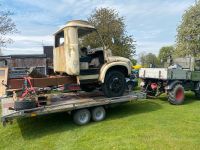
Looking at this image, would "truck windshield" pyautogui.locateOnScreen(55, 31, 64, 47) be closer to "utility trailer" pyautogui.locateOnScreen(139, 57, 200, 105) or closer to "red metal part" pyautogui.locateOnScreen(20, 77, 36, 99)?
"red metal part" pyautogui.locateOnScreen(20, 77, 36, 99)

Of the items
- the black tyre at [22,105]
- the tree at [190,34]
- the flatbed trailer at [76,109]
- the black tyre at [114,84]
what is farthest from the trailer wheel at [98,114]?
the tree at [190,34]

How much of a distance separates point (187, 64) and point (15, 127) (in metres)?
8.97

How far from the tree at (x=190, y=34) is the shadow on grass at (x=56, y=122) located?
825 inches

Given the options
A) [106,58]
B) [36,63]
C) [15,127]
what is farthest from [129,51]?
[15,127]

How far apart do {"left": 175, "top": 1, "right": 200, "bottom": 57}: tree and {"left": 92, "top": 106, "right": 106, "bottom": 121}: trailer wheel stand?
23695 millimetres

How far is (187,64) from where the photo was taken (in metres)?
13.0

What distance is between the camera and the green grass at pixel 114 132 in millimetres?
6203

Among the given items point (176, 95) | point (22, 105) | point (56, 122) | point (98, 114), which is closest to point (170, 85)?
point (176, 95)

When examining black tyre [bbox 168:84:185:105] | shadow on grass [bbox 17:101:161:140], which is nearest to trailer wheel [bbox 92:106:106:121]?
shadow on grass [bbox 17:101:161:140]

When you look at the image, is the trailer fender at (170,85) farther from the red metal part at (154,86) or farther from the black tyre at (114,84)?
the black tyre at (114,84)

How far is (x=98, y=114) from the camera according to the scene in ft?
27.3

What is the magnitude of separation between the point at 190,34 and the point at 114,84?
23.7 metres

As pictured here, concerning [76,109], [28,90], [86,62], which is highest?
[86,62]

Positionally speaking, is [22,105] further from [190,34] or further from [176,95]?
[190,34]
